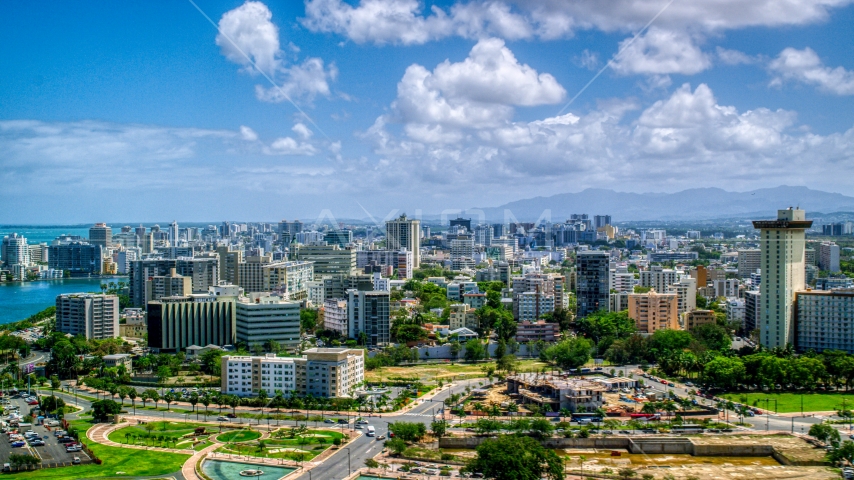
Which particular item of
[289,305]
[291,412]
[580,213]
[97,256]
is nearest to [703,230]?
[580,213]

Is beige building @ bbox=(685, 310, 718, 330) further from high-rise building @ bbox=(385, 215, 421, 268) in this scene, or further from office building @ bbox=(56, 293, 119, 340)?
high-rise building @ bbox=(385, 215, 421, 268)

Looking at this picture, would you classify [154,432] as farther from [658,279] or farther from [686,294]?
[658,279]

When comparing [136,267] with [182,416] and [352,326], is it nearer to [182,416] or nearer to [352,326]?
[352,326]

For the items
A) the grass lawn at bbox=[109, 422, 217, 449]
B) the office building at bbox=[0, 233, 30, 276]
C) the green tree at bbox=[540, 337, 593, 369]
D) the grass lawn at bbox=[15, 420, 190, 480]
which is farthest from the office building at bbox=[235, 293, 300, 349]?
the office building at bbox=[0, 233, 30, 276]

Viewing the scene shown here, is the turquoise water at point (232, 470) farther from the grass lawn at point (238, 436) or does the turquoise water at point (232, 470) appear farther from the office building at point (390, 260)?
the office building at point (390, 260)

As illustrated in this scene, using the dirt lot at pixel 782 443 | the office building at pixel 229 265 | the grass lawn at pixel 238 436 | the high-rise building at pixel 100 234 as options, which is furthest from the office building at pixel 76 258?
the dirt lot at pixel 782 443

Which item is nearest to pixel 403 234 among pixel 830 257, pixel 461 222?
pixel 461 222
